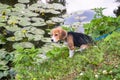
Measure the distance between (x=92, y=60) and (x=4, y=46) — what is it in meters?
2.78

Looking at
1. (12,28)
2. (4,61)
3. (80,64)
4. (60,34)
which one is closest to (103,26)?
(60,34)

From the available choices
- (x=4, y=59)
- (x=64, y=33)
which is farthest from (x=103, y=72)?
(x=4, y=59)

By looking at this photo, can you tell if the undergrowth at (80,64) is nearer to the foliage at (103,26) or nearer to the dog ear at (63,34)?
the foliage at (103,26)

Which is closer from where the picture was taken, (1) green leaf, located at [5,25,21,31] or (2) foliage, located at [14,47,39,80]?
(2) foliage, located at [14,47,39,80]

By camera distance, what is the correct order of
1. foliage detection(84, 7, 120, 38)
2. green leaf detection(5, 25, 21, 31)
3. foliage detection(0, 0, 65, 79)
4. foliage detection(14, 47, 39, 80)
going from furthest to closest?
green leaf detection(5, 25, 21, 31)
foliage detection(0, 0, 65, 79)
foliage detection(84, 7, 120, 38)
foliage detection(14, 47, 39, 80)

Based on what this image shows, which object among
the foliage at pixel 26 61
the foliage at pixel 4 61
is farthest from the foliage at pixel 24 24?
the foliage at pixel 26 61

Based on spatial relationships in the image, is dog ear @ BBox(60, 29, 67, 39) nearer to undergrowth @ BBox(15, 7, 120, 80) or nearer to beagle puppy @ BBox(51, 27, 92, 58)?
beagle puppy @ BBox(51, 27, 92, 58)

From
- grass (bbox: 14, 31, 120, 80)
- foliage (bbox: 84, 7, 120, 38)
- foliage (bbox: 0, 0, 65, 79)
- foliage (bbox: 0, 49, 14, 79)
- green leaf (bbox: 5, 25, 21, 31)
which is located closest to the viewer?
grass (bbox: 14, 31, 120, 80)

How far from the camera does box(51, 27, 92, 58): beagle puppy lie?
13.2 ft

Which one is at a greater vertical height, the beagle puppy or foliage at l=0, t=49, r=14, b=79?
the beagle puppy

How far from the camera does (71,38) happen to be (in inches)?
160

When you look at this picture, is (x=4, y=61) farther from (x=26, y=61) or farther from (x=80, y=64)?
(x=80, y=64)

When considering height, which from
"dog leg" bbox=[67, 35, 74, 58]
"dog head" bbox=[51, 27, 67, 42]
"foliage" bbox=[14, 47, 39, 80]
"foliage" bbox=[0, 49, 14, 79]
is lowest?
"foliage" bbox=[0, 49, 14, 79]

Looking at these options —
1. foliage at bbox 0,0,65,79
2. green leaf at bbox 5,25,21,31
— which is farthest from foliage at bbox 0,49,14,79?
green leaf at bbox 5,25,21,31
